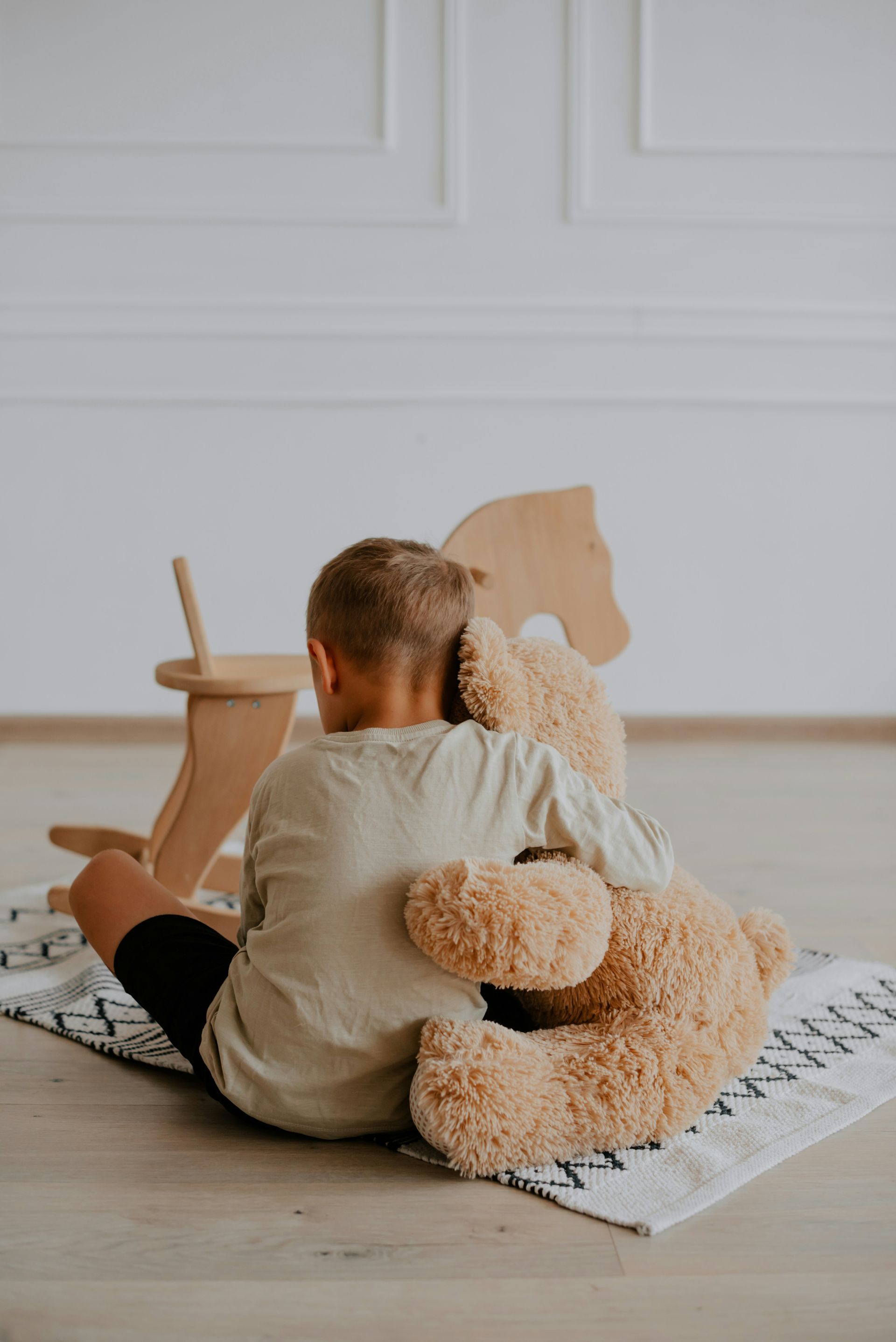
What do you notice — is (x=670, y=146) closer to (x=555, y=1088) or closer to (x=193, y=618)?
(x=193, y=618)

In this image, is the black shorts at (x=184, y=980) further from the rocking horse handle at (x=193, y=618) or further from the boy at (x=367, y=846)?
the rocking horse handle at (x=193, y=618)

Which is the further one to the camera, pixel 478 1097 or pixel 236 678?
pixel 236 678

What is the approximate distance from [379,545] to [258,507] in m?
1.61

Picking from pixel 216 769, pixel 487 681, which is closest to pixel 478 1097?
pixel 487 681

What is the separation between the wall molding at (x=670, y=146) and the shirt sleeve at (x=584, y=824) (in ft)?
6.08

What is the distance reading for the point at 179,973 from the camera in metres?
0.85

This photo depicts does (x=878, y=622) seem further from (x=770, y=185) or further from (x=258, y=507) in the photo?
(x=258, y=507)

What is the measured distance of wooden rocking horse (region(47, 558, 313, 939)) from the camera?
122 centimetres

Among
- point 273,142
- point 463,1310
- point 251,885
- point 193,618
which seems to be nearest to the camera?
point 463,1310

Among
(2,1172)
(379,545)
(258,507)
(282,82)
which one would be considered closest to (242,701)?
(379,545)

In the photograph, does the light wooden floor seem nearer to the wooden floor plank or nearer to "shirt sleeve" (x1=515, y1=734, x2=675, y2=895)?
the wooden floor plank

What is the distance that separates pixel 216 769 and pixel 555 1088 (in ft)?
1.96

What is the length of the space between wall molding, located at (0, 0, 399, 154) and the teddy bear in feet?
5.58

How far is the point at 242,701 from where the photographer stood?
123cm
